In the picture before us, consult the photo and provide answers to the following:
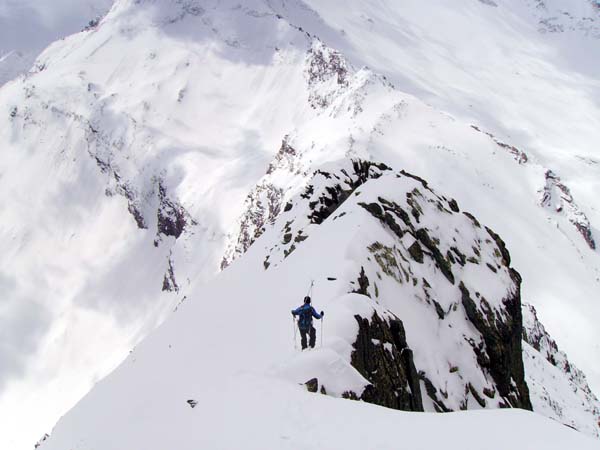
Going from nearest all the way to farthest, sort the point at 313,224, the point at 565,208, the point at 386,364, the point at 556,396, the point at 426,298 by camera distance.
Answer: the point at 386,364, the point at 426,298, the point at 313,224, the point at 556,396, the point at 565,208

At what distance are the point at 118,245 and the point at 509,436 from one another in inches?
6930

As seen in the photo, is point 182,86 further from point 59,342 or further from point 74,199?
point 59,342

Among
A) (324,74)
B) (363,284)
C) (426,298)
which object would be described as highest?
(363,284)

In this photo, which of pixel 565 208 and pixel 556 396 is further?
pixel 565 208

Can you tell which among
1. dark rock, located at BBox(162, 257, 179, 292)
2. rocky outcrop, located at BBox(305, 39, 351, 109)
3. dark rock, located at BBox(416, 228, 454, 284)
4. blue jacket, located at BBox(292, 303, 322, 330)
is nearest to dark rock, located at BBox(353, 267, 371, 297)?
blue jacket, located at BBox(292, 303, 322, 330)

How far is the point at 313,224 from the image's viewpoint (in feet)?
93.6

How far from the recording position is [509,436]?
10.6 metres

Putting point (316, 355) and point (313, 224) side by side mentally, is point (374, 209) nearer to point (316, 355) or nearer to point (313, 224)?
point (313, 224)

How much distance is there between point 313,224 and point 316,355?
15.4m

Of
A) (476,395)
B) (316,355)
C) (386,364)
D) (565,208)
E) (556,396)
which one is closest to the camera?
(316,355)

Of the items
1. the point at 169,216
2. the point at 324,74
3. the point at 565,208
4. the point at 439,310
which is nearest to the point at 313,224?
the point at 439,310

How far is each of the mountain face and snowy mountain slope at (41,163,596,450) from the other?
0.14m

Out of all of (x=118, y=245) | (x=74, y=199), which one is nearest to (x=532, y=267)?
(x=118, y=245)

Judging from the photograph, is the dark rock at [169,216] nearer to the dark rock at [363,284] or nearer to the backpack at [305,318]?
the dark rock at [363,284]
